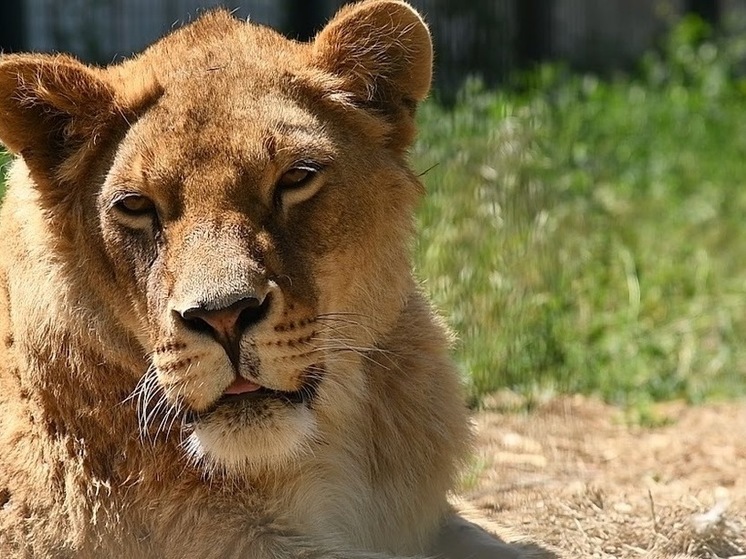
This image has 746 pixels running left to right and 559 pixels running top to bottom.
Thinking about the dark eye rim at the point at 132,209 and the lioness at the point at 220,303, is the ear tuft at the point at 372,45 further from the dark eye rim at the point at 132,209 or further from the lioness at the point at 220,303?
Answer: the dark eye rim at the point at 132,209

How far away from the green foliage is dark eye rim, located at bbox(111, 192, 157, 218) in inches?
98.5

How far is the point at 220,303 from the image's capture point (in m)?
2.88

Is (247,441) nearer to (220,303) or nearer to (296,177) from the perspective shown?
(220,303)

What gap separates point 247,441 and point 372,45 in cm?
110

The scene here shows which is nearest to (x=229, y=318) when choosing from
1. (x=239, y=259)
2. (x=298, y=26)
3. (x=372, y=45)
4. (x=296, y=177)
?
(x=239, y=259)

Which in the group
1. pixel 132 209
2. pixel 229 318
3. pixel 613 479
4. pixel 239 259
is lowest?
pixel 613 479

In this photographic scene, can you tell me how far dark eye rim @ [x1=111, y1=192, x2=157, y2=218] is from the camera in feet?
10.5

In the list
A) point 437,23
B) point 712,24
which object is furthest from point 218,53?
A: point 712,24

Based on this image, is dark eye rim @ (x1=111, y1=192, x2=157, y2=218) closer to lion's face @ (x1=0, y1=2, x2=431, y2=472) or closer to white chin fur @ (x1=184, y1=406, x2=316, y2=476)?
lion's face @ (x1=0, y1=2, x2=431, y2=472)

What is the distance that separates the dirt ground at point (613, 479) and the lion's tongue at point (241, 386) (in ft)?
3.82

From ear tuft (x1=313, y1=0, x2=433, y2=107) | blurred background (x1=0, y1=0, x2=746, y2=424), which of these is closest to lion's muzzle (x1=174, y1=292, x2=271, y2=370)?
ear tuft (x1=313, y1=0, x2=433, y2=107)

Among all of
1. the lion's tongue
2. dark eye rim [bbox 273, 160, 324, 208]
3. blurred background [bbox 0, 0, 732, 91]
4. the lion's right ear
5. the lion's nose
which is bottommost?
the lion's tongue

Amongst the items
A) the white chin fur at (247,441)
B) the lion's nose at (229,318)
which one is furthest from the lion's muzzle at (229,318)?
the white chin fur at (247,441)

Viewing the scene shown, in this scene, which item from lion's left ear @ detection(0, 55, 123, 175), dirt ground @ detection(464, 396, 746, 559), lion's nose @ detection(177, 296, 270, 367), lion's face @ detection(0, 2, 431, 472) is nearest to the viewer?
lion's nose @ detection(177, 296, 270, 367)
